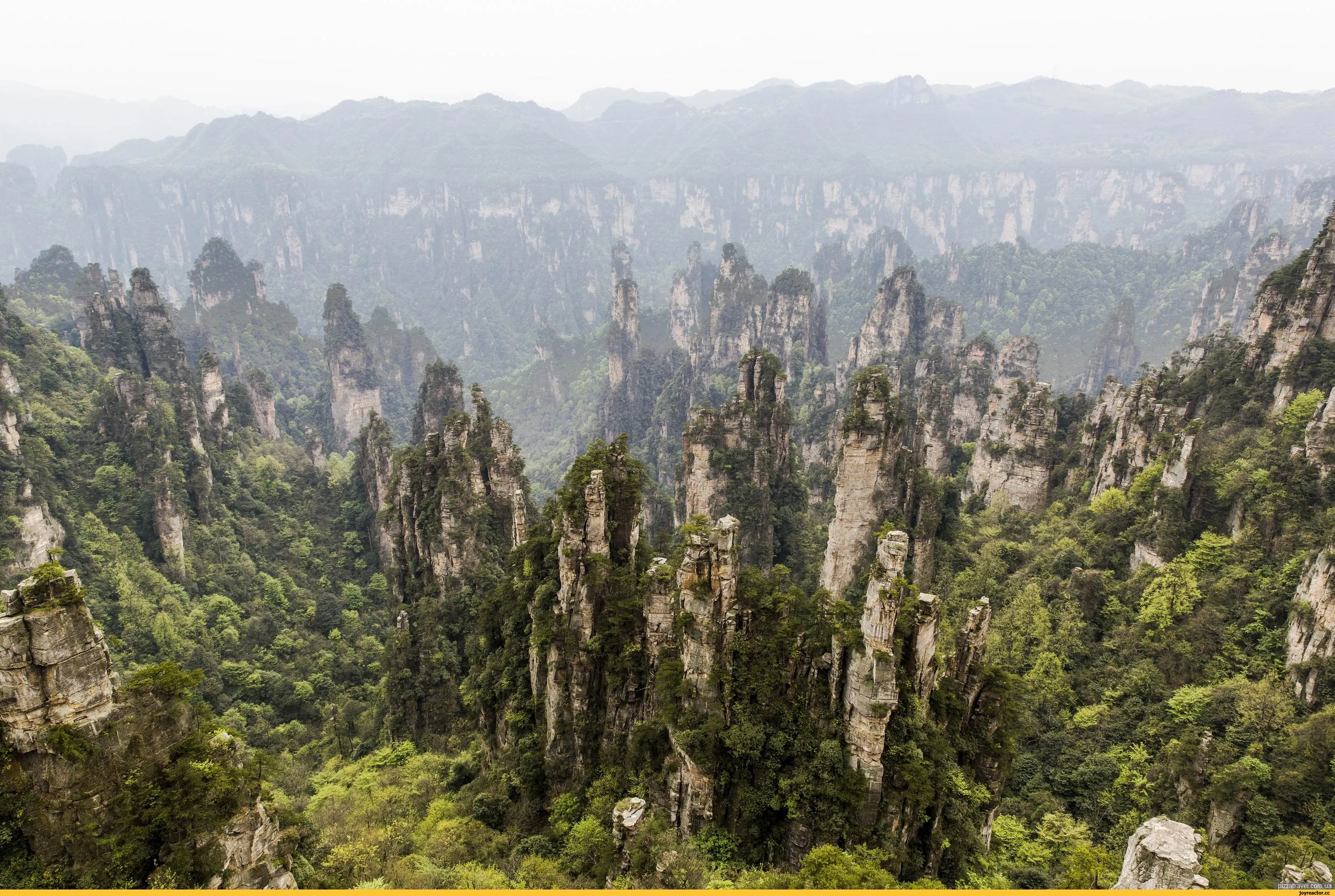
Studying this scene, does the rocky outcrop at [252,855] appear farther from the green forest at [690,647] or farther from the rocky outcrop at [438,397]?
the rocky outcrop at [438,397]

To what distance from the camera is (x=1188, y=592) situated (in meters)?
28.0

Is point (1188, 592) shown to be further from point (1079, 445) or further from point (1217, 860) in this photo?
point (1079, 445)

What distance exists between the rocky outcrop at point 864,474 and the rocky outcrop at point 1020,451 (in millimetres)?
10755

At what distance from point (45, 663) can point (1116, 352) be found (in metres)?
128

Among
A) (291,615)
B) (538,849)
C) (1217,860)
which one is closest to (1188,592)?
(1217,860)

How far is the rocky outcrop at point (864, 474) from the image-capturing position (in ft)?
129

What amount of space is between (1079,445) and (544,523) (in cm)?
3422

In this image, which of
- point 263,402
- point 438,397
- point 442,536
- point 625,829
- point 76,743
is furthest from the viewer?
point 263,402

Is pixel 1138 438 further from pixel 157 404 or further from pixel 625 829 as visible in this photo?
pixel 157 404

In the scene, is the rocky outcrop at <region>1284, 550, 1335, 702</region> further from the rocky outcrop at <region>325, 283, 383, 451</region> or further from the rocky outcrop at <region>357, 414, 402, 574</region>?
the rocky outcrop at <region>325, 283, 383, 451</region>

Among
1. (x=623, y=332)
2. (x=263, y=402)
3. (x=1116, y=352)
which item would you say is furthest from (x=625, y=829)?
(x=1116, y=352)

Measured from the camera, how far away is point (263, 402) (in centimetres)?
7969

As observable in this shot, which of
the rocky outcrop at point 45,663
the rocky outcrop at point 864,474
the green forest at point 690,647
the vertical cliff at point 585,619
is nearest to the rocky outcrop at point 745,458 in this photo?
the green forest at point 690,647

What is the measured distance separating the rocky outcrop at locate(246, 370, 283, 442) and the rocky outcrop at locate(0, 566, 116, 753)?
68080 millimetres
